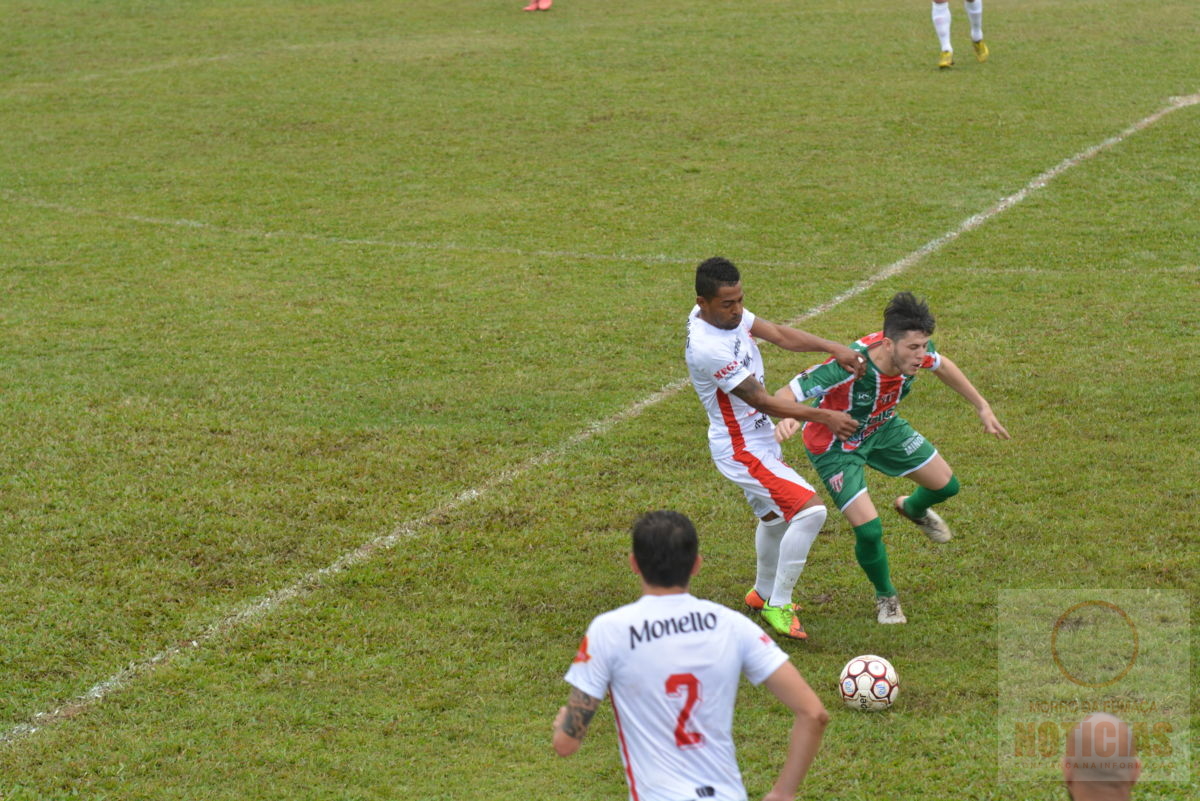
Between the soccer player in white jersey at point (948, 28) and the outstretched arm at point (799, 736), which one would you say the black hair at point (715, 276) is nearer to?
the outstretched arm at point (799, 736)

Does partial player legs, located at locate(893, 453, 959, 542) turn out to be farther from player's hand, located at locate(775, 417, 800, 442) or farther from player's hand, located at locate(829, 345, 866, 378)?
player's hand, located at locate(775, 417, 800, 442)

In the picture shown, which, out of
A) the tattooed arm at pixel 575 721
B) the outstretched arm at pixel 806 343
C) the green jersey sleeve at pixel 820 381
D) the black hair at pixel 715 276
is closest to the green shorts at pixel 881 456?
the green jersey sleeve at pixel 820 381

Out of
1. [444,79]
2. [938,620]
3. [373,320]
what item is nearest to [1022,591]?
[938,620]

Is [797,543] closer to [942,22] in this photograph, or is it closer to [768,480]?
[768,480]

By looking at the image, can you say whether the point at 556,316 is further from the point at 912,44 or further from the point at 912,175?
the point at 912,44

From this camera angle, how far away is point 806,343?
8367mm

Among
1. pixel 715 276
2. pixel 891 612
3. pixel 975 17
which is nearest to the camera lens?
pixel 715 276

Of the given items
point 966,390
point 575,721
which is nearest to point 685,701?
point 575,721

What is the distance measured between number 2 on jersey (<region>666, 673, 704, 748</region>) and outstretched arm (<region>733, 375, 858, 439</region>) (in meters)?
3.24

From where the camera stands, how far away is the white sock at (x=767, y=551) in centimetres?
828

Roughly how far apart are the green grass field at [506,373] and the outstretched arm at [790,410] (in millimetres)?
1365

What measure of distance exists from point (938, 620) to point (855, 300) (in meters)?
6.84

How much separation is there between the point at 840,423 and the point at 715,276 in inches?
44.8

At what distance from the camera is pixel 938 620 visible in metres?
8.08
